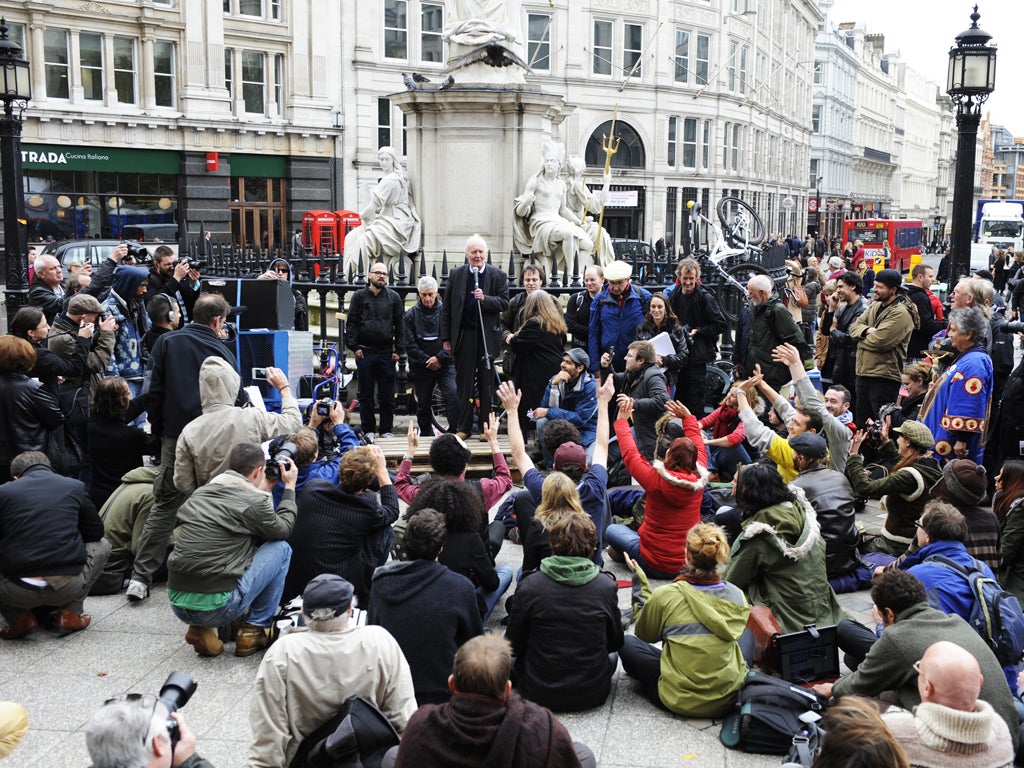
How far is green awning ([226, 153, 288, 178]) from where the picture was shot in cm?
3597

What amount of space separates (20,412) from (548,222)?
7.97 meters

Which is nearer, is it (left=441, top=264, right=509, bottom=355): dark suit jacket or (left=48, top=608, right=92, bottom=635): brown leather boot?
(left=48, top=608, right=92, bottom=635): brown leather boot

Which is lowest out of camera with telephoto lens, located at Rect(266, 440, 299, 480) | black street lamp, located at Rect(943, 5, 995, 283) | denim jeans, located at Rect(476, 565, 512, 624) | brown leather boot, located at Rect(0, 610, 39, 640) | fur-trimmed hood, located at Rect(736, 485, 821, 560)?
brown leather boot, located at Rect(0, 610, 39, 640)

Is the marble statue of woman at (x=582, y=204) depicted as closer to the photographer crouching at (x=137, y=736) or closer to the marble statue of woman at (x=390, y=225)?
the marble statue of woman at (x=390, y=225)

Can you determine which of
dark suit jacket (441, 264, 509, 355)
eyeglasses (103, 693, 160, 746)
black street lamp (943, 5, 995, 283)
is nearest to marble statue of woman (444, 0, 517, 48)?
dark suit jacket (441, 264, 509, 355)

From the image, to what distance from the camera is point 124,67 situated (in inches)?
1310

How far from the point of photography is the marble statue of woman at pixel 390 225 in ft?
46.5

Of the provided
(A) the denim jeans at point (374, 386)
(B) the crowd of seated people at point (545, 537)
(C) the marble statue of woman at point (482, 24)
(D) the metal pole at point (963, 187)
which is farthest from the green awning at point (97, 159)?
(D) the metal pole at point (963, 187)

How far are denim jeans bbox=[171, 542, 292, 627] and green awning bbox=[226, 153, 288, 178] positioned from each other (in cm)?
3159

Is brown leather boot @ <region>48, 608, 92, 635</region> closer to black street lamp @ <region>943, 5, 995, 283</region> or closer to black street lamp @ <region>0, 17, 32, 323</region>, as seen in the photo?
black street lamp @ <region>0, 17, 32, 323</region>

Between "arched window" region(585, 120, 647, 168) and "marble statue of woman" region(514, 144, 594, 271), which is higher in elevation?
"arched window" region(585, 120, 647, 168)

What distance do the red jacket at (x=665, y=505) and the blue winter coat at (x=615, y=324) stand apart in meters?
3.16

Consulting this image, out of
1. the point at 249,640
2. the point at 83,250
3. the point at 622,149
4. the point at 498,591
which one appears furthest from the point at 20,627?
the point at 622,149

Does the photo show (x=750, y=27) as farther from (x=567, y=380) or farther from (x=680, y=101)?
(x=567, y=380)
